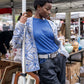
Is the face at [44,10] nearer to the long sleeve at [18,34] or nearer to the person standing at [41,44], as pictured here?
the person standing at [41,44]

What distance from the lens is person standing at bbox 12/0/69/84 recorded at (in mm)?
1655

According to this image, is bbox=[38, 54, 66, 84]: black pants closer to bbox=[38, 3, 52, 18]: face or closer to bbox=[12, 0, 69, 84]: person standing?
bbox=[12, 0, 69, 84]: person standing

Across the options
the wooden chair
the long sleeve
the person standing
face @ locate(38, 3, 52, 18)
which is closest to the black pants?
the person standing

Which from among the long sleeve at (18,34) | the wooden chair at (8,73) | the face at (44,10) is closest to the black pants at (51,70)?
the long sleeve at (18,34)

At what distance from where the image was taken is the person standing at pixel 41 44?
1.66 metres

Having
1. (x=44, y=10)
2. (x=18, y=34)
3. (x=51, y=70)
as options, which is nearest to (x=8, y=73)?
(x=51, y=70)

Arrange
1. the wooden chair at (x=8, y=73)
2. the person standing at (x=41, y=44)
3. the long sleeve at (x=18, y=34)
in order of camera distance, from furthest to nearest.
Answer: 1. the wooden chair at (x=8, y=73)
2. the person standing at (x=41, y=44)
3. the long sleeve at (x=18, y=34)

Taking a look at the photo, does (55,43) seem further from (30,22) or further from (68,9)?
(68,9)

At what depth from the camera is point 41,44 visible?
1.70 metres

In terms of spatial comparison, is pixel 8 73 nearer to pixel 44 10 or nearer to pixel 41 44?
pixel 41 44

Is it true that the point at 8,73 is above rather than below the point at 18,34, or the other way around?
below

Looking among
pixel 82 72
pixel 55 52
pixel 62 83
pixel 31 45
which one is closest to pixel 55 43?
pixel 55 52

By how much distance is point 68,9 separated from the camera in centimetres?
698

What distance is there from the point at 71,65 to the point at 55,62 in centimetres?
208
